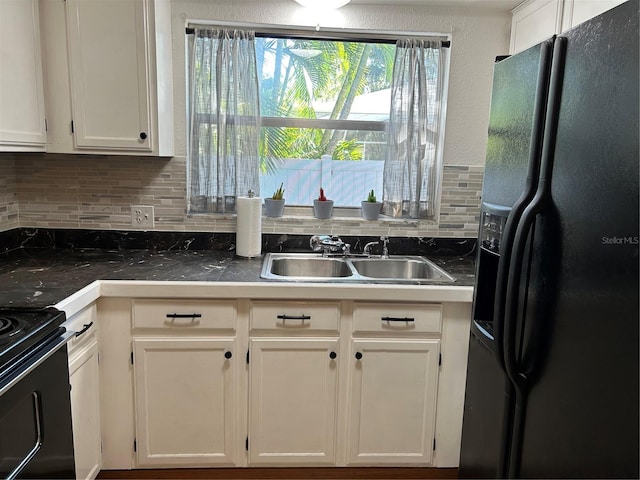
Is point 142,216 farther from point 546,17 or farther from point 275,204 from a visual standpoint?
point 546,17

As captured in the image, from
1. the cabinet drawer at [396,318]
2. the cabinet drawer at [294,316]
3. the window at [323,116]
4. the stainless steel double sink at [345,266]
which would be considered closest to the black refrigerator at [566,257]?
the cabinet drawer at [396,318]

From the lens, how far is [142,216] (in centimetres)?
242

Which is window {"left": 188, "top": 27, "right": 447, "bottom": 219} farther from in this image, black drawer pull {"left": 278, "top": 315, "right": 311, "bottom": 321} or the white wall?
black drawer pull {"left": 278, "top": 315, "right": 311, "bottom": 321}

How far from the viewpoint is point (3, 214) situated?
7.40 feet

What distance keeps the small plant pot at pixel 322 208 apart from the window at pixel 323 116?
0.13 m

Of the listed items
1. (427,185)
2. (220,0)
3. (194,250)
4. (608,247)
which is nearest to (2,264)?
(194,250)

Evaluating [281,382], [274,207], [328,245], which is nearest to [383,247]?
[328,245]

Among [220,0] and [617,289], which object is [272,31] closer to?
[220,0]

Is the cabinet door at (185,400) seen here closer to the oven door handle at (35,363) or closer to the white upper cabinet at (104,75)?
the oven door handle at (35,363)

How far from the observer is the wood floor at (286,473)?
6.48ft

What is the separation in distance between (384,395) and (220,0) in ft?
6.70

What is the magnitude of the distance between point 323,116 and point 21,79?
1403 mm

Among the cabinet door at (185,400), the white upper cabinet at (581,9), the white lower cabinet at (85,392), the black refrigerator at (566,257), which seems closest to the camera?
the black refrigerator at (566,257)

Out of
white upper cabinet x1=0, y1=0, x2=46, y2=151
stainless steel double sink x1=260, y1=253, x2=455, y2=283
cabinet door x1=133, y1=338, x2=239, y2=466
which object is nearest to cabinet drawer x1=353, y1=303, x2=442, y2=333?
stainless steel double sink x1=260, y1=253, x2=455, y2=283
